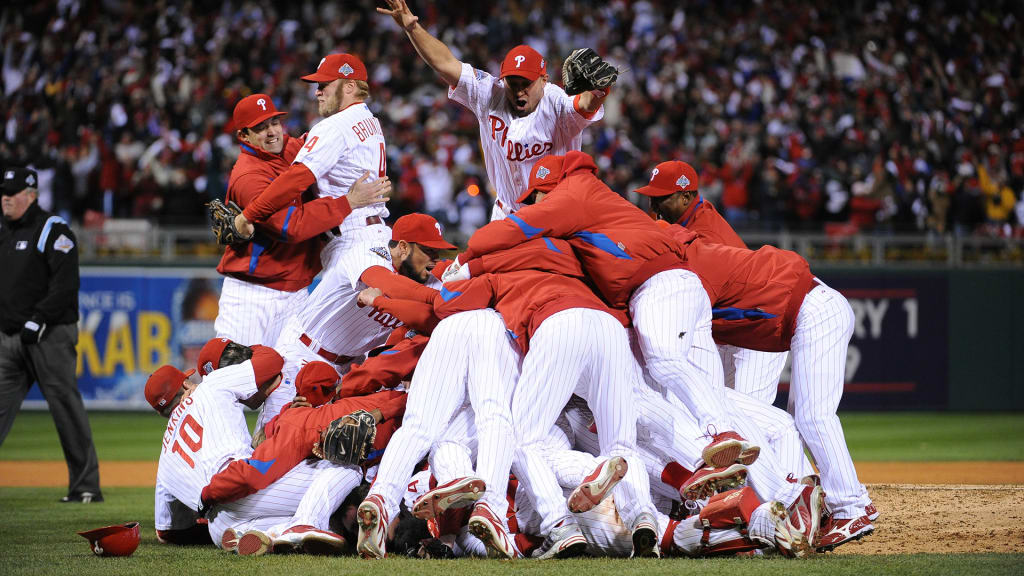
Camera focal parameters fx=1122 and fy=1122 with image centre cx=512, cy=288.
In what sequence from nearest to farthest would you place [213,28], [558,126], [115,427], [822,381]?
[822,381] < [558,126] < [115,427] < [213,28]

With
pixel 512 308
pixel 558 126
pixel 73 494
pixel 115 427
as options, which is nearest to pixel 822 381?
pixel 512 308

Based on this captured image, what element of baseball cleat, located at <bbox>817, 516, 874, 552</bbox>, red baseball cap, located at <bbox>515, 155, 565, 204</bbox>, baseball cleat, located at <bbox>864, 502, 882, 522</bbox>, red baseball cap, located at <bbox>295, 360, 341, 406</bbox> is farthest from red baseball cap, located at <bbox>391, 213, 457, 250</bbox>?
baseball cleat, located at <bbox>864, 502, 882, 522</bbox>

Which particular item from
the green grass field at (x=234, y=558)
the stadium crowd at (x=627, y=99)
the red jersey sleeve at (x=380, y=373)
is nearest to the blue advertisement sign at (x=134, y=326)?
the stadium crowd at (x=627, y=99)

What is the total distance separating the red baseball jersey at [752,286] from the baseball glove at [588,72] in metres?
0.97

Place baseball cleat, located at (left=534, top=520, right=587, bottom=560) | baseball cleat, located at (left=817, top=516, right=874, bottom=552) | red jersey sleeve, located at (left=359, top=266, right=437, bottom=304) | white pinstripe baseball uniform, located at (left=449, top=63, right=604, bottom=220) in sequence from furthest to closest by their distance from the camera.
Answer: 1. white pinstripe baseball uniform, located at (left=449, top=63, right=604, bottom=220)
2. red jersey sleeve, located at (left=359, top=266, right=437, bottom=304)
3. baseball cleat, located at (left=817, top=516, right=874, bottom=552)
4. baseball cleat, located at (left=534, top=520, right=587, bottom=560)

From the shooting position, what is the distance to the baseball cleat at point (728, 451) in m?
4.69

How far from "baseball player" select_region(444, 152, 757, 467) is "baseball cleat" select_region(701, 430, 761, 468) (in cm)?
31

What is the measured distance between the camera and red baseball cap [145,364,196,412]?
18.7 ft

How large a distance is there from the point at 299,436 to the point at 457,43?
50.0ft

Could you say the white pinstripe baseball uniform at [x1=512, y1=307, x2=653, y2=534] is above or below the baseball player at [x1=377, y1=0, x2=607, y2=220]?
below

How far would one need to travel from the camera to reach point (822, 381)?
5551 millimetres

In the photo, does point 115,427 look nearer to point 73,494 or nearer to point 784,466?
point 73,494

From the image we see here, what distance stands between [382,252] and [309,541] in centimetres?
199

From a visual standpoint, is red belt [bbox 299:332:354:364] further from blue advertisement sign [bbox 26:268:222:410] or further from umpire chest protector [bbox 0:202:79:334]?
blue advertisement sign [bbox 26:268:222:410]
